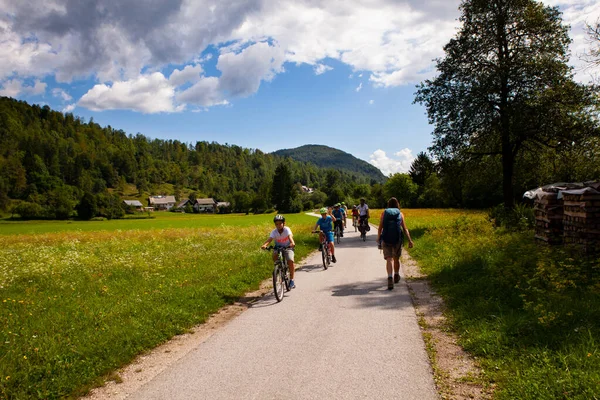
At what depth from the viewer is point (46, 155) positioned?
14262cm

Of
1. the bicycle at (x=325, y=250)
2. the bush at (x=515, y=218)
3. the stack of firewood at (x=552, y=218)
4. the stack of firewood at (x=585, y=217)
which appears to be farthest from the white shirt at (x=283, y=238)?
the bush at (x=515, y=218)

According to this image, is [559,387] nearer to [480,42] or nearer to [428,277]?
[428,277]

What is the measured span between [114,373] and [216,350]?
4.16 feet

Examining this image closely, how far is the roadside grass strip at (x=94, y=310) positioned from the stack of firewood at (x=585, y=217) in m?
8.35

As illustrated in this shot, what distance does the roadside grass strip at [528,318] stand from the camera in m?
3.63

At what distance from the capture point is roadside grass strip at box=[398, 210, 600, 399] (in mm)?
3631

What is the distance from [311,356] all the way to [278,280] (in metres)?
3.43

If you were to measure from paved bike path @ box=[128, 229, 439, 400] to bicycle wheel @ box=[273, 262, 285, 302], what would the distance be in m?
0.21

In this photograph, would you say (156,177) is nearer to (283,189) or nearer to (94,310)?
(283,189)

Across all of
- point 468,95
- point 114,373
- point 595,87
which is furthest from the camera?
point 468,95

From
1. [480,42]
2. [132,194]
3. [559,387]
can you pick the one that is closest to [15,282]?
[559,387]

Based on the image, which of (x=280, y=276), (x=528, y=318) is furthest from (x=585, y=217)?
(x=280, y=276)

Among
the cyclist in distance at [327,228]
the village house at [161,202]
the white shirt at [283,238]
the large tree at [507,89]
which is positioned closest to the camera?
the white shirt at [283,238]

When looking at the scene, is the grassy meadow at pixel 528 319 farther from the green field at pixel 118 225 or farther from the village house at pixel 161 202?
the village house at pixel 161 202
